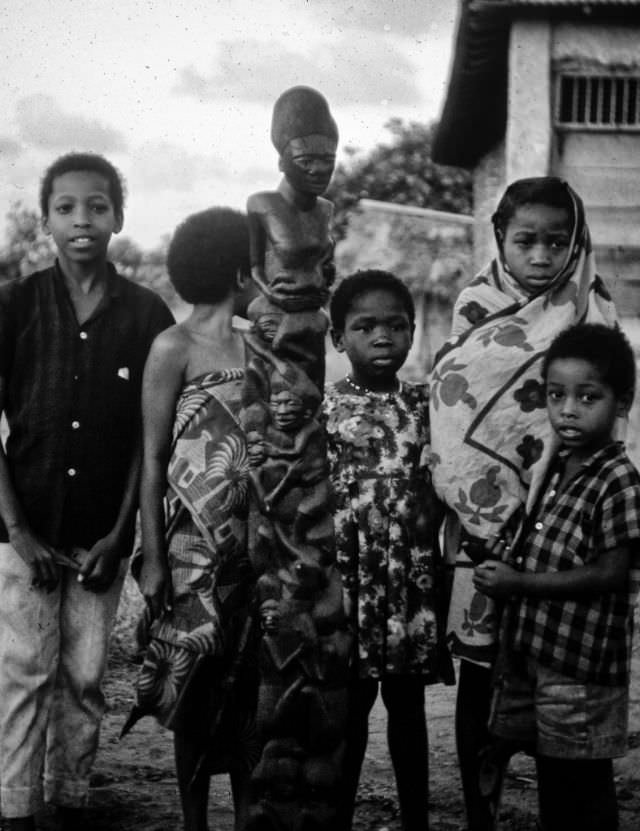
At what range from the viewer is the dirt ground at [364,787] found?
337 centimetres

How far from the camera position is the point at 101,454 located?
9.81 feet

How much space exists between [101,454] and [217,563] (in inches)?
19.7

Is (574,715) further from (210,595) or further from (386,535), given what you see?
(210,595)

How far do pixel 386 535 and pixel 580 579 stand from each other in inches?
20.0

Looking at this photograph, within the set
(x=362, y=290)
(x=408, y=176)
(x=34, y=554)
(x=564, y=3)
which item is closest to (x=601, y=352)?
(x=362, y=290)

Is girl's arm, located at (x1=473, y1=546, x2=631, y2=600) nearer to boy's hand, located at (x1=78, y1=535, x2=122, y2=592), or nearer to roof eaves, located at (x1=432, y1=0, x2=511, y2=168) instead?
boy's hand, located at (x1=78, y1=535, x2=122, y2=592)

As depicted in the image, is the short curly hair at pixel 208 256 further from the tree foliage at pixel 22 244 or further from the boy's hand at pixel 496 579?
the tree foliage at pixel 22 244

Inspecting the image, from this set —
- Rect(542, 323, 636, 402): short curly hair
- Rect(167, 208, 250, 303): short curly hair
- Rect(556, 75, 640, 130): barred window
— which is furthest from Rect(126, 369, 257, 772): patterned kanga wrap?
Rect(556, 75, 640, 130): barred window

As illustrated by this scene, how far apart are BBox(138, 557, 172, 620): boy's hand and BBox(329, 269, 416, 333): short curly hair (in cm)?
76

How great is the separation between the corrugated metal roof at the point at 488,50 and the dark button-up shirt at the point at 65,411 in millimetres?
4988

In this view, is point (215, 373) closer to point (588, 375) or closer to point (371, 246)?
point (588, 375)

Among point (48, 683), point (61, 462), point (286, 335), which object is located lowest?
point (48, 683)

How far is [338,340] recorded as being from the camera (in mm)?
3043

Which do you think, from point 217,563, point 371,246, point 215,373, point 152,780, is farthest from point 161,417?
point 371,246
